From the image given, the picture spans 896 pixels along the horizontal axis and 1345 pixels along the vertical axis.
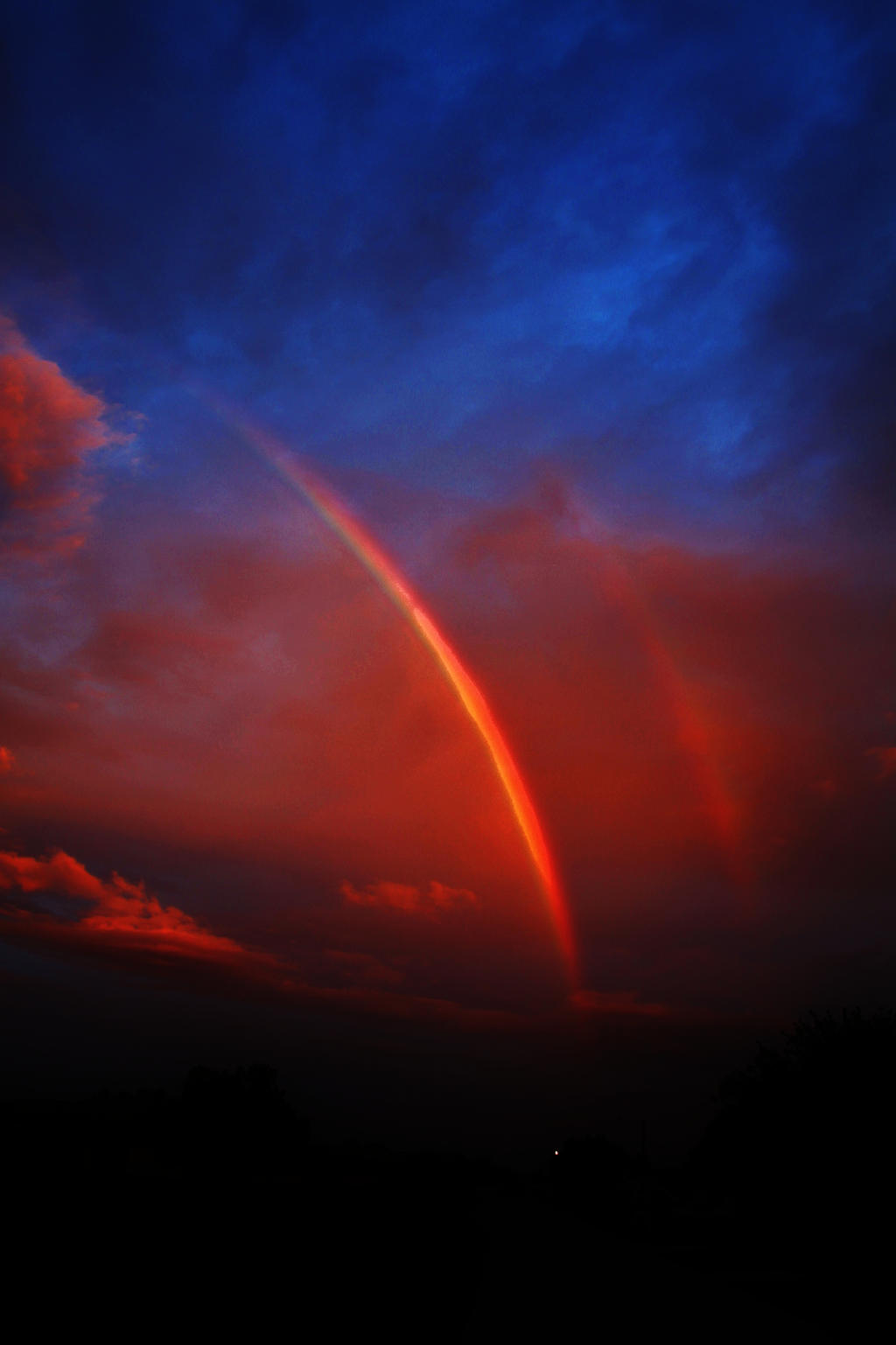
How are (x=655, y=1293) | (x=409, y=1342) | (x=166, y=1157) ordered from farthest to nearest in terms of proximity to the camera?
(x=166, y=1157), (x=655, y=1293), (x=409, y=1342)

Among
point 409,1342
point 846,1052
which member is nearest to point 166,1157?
point 846,1052

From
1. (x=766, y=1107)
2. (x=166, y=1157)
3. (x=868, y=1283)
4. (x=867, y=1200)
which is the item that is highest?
(x=766, y=1107)

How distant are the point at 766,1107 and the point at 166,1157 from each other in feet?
94.5

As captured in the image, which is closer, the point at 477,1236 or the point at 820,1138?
the point at 477,1236

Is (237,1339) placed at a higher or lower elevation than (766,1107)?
lower

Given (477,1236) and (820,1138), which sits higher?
(820,1138)

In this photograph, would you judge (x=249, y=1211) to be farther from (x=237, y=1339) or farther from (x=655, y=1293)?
(x=237, y=1339)

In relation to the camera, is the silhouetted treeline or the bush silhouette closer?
the silhouetted treeline

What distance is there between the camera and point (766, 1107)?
133ft

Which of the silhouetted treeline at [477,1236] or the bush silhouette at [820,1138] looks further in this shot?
the bush silhouette at [820,1138]

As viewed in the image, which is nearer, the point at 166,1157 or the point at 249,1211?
the point at 249,1211

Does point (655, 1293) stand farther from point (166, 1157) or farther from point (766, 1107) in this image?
point (166, 1157)

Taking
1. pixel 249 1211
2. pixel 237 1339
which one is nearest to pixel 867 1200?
pixel 249 1211

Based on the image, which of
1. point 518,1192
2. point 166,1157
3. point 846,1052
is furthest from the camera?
point 518,1192
